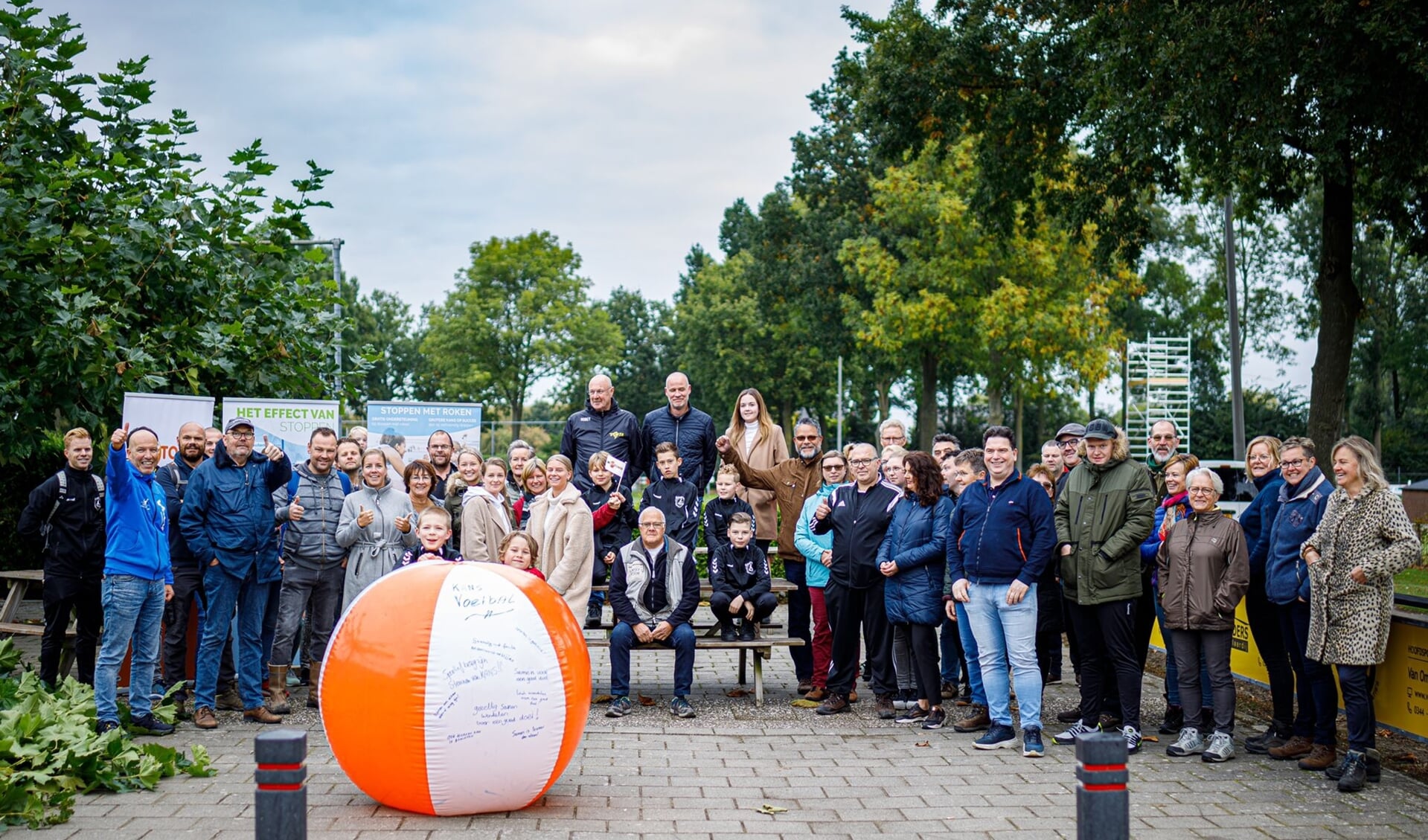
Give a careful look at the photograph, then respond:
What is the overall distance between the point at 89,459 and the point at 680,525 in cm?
472

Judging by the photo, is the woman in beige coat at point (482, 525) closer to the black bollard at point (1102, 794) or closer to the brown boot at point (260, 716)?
the brown boot at point (260, 716)

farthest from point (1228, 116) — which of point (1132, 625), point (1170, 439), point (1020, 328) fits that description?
point (1020, 328)

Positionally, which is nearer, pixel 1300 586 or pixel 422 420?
pixel 1300 586

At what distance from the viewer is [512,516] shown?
34.9 feet

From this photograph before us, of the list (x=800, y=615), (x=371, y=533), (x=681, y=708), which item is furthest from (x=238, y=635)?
(x=800, y=615)

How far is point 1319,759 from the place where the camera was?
7594 millimetres

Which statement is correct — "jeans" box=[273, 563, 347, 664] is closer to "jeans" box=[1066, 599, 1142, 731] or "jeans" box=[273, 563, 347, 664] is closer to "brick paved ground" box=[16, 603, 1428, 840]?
"brick paved ground" box=[16, 603, 1428, 840]

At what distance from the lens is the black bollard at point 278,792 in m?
3.97

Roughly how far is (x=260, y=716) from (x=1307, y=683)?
7594 millimetres

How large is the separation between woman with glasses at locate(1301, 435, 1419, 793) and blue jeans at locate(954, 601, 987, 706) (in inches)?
96.2

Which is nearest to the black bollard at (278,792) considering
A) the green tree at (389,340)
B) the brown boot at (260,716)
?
the brown boot at (260,716)

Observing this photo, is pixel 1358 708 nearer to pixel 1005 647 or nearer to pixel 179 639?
pixel 1005 647

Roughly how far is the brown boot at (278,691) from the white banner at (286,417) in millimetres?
3446

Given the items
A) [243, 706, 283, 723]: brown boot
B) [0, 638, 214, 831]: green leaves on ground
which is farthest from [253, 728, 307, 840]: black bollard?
[243, 706, 283, 723]: brown boot
